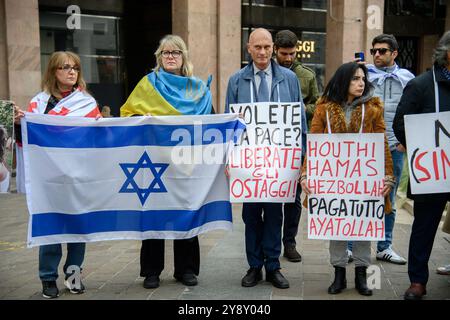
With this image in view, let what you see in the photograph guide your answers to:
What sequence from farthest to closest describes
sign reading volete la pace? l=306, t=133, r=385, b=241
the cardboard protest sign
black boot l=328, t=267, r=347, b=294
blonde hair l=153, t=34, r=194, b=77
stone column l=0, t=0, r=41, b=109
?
stone column l=0, t=0, r=41, b=109 < blonde hair l=153, t=34, r=194, b=77 < black boot l=328, t=267, r=347, b=294 < sign reading volete la pace? l=306, t=133, r=385, b=241 < the cardboard protest sign

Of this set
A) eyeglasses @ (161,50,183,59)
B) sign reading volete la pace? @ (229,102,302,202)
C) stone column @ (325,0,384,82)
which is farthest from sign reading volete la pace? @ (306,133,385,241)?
stone column @ (325,0,384,82)

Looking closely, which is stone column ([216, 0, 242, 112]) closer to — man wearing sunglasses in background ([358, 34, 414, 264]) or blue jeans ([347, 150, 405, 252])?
man wearing sunglasses in background ([358, 34, 414, 264])

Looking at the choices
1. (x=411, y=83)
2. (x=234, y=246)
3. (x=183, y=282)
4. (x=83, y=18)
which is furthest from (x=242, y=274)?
(x=83, y=18)

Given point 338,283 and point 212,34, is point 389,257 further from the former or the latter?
point 212,34

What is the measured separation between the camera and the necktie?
14.6ft

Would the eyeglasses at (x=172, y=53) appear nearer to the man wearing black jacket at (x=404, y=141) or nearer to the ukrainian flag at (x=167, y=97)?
the ukrainian flag at (x=167, y=97)

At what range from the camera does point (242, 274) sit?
493cm

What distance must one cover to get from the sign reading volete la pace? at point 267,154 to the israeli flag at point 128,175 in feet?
0.40

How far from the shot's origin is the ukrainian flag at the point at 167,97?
439 cm

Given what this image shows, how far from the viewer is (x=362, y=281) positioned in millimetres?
4250

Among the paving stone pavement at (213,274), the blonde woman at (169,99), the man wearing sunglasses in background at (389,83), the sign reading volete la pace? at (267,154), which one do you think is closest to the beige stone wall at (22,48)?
the paving stone pavement at (213,274)

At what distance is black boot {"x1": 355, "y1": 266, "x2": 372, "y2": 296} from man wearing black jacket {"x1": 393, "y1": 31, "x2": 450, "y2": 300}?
318 millimetres

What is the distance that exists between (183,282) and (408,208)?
197 inches
